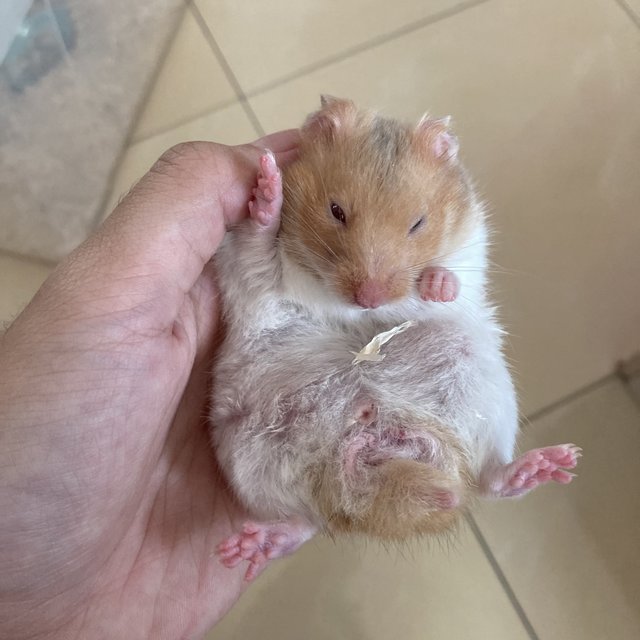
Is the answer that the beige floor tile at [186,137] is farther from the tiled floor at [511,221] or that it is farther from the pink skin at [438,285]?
the pink skin at [438,285]

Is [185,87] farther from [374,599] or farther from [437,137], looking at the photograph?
Result: [374,599]

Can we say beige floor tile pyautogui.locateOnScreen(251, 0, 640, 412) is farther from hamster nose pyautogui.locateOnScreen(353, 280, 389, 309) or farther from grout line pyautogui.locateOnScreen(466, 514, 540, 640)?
hamster nose pyautogui.locateOnScreen(353, 280, 389, 309)

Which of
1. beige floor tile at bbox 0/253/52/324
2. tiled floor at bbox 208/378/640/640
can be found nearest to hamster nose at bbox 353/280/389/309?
tiled floor at bbox 208/378/640/640

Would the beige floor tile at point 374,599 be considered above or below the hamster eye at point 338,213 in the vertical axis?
below

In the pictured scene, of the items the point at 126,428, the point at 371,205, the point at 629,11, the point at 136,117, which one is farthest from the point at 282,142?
the point at 629,11

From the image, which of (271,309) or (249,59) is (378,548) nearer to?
(271,309)

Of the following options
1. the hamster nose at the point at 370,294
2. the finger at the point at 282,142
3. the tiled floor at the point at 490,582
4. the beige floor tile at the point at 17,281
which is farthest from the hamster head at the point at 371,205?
the beige floor tile at the point at 17,281

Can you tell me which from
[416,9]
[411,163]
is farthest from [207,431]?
[416,9]
